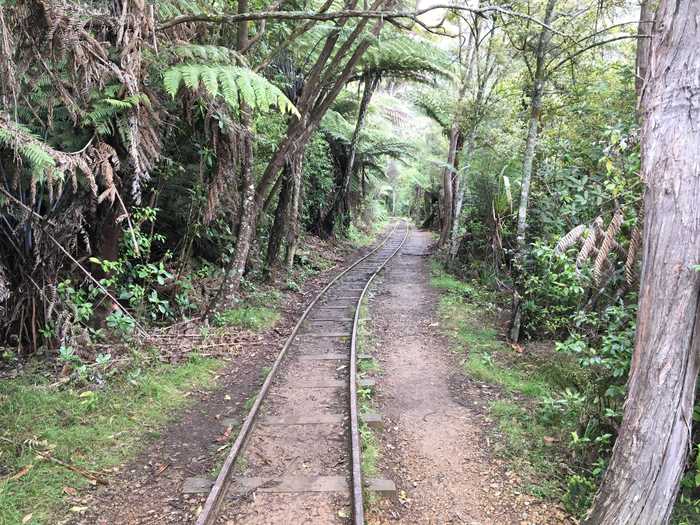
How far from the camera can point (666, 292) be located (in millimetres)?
3061

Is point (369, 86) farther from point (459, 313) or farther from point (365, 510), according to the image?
point (365, 510)

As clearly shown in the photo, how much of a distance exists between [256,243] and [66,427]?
7.15m

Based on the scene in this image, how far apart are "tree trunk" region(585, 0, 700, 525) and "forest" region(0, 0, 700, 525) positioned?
13mm

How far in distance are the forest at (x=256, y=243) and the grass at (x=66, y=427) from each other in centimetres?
2

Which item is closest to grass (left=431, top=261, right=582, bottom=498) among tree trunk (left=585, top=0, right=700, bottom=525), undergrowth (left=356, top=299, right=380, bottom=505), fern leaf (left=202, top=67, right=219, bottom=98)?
tree trunk (left=585, top=0, right=700, bottom=525)

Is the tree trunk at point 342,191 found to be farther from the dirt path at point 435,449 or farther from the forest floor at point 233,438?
the forest floor at point 233,438

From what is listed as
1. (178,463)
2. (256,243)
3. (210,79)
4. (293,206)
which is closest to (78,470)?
(178,463)

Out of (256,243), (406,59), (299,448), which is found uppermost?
(406,59)

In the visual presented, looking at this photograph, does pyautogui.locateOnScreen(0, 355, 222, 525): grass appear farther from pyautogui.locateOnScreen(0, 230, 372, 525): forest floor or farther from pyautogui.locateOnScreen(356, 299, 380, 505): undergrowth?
pyautogui.locateOnScreen(356, 299, 380, 505): undergrowth

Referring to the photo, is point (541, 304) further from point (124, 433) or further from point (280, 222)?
point (124, 433)

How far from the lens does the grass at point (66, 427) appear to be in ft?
12.5

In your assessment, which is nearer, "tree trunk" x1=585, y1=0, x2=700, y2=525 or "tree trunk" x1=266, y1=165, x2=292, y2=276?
"tree trunk" x1=585, y1=0, x2=700, y2=525

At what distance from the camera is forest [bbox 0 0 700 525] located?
3.18 metres

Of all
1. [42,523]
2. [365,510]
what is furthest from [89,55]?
[365,510]
